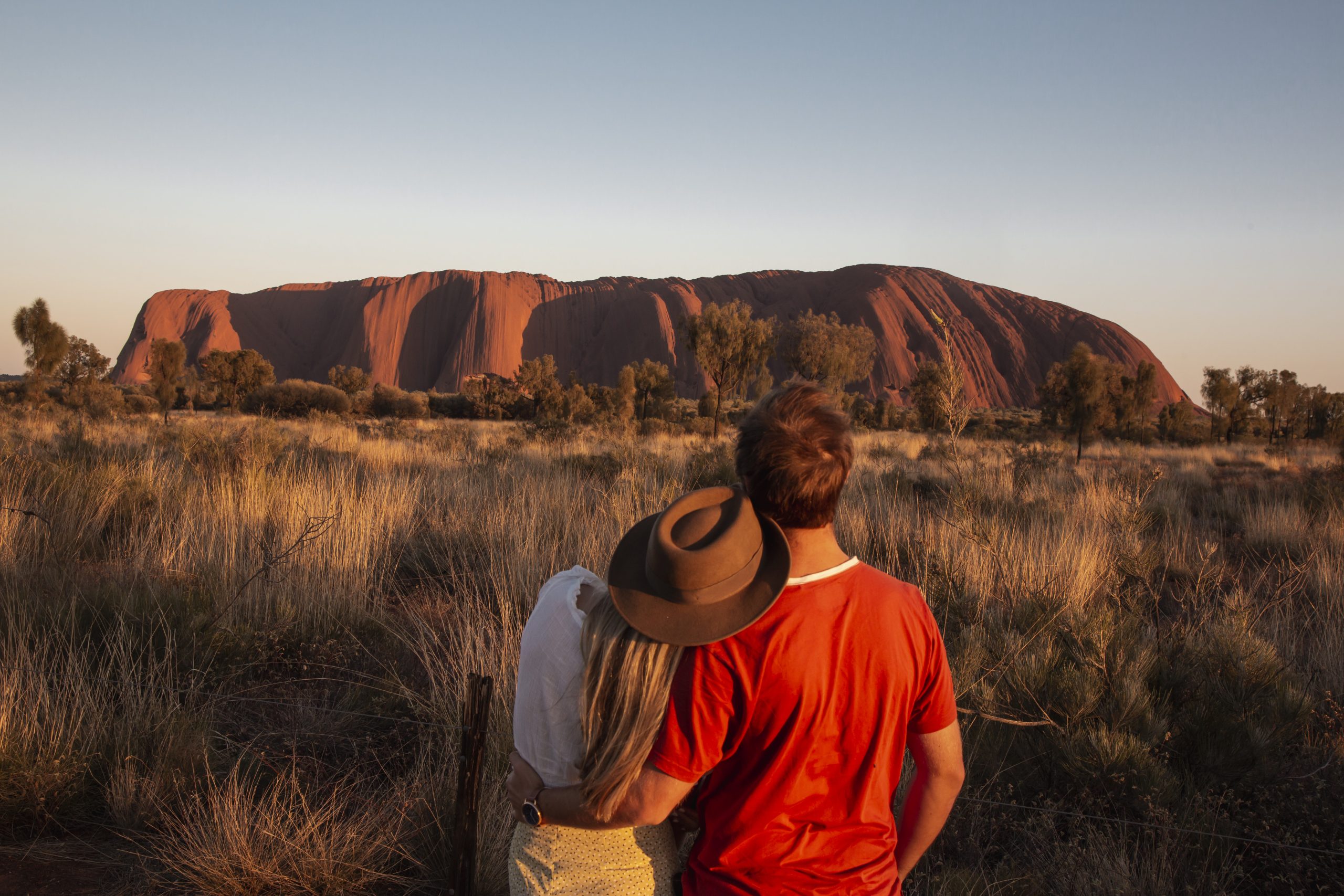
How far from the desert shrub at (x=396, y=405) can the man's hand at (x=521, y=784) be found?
3858cm

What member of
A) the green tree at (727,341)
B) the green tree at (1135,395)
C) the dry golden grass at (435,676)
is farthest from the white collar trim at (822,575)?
the green tree at (1135,395)

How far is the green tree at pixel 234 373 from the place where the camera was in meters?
40.8

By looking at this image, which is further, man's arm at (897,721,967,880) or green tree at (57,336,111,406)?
green tree at (57,336,111,406)

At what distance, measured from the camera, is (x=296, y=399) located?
3725 centimetres

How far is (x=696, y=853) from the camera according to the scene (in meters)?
1.65

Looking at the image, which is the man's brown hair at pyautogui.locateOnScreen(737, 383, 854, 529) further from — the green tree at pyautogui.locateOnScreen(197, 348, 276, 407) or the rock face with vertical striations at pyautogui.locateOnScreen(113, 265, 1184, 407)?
the rock face with vertical striations at pyautogui.locateOnScreen(113, 265, 1184, 407)

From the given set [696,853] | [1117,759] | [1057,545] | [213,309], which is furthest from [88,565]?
[213,309]

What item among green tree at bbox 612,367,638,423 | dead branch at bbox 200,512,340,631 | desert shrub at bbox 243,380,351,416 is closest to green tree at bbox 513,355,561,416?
green tree at bbox 612,367,638,423

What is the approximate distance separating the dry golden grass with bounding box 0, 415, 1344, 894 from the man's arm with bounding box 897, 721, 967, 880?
0.94 meters

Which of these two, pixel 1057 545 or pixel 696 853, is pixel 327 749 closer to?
pixel 696 853

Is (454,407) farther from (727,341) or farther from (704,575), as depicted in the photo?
(704,575)

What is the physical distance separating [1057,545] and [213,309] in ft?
424

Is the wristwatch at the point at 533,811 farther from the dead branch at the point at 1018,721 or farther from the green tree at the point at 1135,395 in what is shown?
the green tree at the point at 1135,395

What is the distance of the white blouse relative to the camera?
1.57 metres
